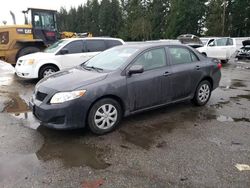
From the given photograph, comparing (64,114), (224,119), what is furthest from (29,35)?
(224,119)

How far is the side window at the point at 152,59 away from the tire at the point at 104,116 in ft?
3.21

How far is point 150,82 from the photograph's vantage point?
524cm

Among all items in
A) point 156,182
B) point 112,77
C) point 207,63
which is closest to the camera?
point 156,182

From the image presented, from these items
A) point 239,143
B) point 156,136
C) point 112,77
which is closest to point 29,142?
point 112,77

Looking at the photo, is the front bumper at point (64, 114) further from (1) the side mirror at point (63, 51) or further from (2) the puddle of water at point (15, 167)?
(1) the side mirror at point (63, 51)

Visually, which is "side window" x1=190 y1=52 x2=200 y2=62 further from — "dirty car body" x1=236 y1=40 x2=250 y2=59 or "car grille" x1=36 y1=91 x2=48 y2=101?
"dirty car body" x1=236 y1=40 x2=250 y2=59

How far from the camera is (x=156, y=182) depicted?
3352mm

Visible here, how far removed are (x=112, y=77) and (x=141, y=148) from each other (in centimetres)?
136

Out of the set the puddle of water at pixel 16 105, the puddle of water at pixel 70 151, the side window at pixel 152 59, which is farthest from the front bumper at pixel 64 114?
the puddle of water at pixel 16 105

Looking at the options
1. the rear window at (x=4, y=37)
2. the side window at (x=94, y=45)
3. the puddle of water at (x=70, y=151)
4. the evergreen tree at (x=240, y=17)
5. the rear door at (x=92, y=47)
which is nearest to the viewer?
the puddle of water at (x=70, y=151)

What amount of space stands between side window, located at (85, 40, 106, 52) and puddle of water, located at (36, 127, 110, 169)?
5663 millimetres

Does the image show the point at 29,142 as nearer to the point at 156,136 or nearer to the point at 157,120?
the point at 156,136

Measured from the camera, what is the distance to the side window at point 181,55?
229 inches

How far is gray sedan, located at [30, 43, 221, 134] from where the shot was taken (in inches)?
175
